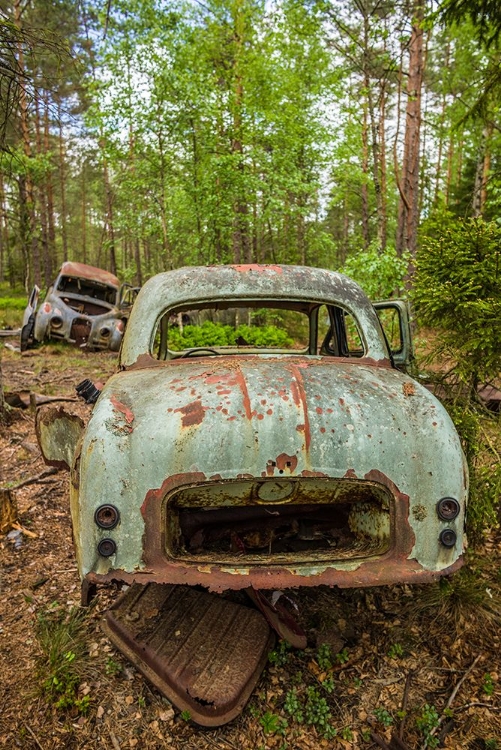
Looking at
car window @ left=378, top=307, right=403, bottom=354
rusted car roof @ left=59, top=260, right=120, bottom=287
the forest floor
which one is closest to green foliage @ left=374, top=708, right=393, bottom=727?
the forest floor

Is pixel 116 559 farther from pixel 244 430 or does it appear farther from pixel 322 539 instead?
pixel 322 539

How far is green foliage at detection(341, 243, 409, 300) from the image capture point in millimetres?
7445

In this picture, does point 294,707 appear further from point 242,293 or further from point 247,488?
point 242,293

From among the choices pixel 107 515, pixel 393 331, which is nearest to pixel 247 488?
pixel 107 515

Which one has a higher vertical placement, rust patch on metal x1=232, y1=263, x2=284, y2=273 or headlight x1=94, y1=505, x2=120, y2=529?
rust patch on metal x1=232, y1=263, x2=284, y2=273

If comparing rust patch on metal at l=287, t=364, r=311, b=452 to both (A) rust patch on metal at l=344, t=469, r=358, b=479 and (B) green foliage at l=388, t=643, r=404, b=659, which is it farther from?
(B) green foliage at l=388, t=643, r=404, b=659

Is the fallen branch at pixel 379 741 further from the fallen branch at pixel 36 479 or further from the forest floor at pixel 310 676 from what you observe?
the fallen branch at pixel 36 479

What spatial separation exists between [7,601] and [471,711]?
99.7 inches

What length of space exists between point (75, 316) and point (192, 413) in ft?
33.2

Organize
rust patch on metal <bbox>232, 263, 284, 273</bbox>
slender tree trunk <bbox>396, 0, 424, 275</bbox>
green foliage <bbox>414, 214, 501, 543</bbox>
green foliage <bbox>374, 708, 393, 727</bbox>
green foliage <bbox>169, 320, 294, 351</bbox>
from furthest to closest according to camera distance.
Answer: green foliage <bbox>169, 320, 294, 351</bbox> < slender tree trunk <bbox>396, 0, 424, 275</bbox> < rust patch on metal <bbox>232, 263, 284, 273</bbox> < green foliage <bbox>414, 214, 501, 543</bbox> < green foliage <bbox>374, 708, 393, 727</bbox>

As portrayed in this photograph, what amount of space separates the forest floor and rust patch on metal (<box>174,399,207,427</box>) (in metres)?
1.26

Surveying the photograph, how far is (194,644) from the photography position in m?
2.22

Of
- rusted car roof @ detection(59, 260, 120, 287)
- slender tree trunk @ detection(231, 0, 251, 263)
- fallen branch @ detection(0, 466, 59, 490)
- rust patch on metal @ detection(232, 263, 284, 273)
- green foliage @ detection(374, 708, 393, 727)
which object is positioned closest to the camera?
green foliage @ detection(374, 708, 393, 727)

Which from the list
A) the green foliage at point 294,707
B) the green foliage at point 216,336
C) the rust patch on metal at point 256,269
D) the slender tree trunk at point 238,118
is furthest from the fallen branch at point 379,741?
the slender tree trunk at point 238,118
